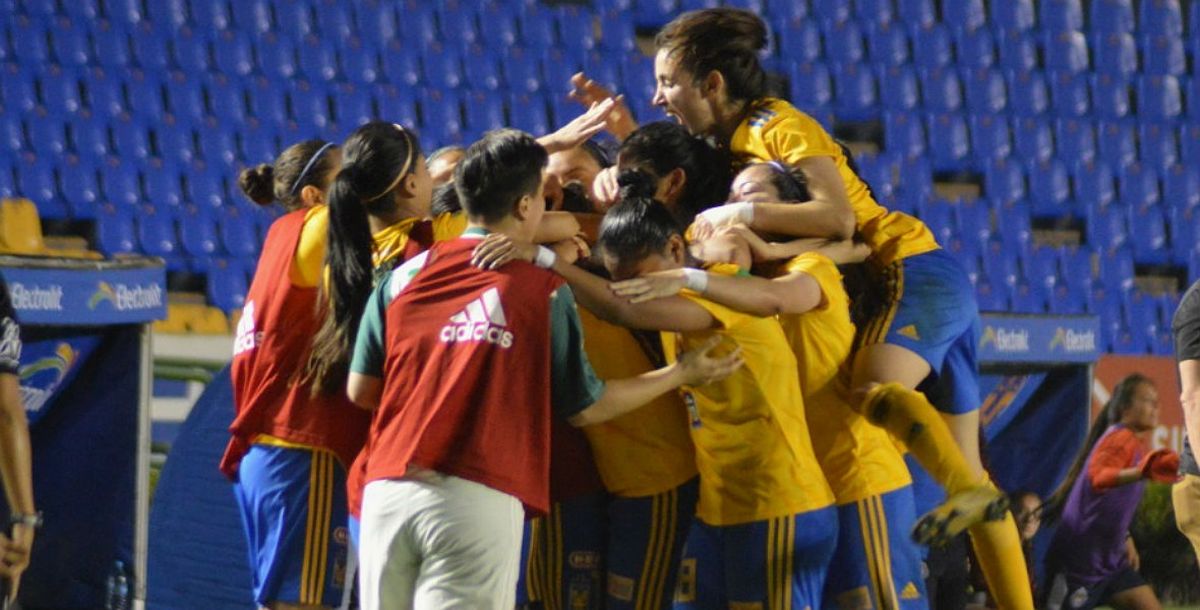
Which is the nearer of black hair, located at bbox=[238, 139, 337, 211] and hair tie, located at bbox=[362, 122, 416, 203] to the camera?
hair tie, located at bbox=[362, 122, 416, 203]

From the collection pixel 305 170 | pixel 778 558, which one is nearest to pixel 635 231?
pixel 778 558

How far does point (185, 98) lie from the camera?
10.6 m

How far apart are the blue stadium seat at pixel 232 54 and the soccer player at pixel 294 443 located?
7.06 meters

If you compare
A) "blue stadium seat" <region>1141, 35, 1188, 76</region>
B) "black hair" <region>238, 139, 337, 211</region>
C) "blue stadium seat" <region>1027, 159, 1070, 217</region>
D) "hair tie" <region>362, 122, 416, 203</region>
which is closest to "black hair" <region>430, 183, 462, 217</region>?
"black hair" <region>238, 139, 337, 211</region>

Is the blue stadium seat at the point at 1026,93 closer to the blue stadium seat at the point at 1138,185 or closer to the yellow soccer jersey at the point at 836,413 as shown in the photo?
the blue stadium seat at the point at 1138,185

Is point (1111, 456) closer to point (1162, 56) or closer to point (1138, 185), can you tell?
point (1138, 185)

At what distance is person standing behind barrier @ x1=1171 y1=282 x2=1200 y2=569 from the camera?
502 cm

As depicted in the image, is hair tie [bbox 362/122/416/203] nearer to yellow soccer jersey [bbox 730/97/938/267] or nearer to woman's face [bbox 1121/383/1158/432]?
yellow soccer jersey [bbox 730/97/938/267]

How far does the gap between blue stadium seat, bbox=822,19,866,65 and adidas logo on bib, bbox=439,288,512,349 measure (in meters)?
10.1

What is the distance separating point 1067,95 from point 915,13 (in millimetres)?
1457

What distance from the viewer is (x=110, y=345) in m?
6.04

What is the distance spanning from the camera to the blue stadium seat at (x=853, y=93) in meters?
12.9

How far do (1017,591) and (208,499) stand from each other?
305 cm

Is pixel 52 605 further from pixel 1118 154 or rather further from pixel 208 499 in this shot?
pixel 1118 154
